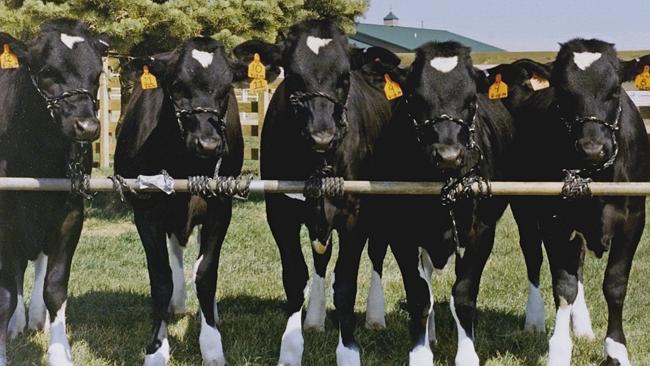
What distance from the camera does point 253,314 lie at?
21.3 ft

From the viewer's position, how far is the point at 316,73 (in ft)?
16.0

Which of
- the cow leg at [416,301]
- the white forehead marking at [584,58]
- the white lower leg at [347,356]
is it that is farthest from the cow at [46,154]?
the white forehead marking at [584,58]

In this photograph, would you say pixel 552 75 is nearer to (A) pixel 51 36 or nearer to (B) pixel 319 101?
(B) pixel 319 101

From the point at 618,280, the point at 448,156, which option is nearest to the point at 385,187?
the point at 448,156

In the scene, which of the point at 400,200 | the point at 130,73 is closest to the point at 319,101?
the point at 400,200

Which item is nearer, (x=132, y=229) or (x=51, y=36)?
(x=51, y=36)

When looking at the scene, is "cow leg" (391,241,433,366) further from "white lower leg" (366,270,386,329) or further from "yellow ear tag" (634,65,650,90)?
"yellow ear tag" (634,65,650,90)

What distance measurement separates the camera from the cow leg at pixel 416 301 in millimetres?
4922

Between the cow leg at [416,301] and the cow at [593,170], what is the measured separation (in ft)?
2.74

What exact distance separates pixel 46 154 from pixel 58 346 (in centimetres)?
123

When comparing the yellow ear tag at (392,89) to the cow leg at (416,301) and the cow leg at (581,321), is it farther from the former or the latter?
the cow leg at (581,321)

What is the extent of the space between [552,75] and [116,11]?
724 cm

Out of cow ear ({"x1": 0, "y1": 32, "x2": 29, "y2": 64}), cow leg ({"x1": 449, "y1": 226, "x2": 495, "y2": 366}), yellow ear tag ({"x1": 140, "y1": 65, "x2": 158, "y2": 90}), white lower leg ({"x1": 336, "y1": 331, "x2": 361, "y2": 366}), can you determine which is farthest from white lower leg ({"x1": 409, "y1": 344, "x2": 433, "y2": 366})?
cow ear ({"x1": 0, "y1": 32, "x2": 29, "y2": 64})

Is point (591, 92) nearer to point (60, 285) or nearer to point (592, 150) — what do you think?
point (592, 150)
